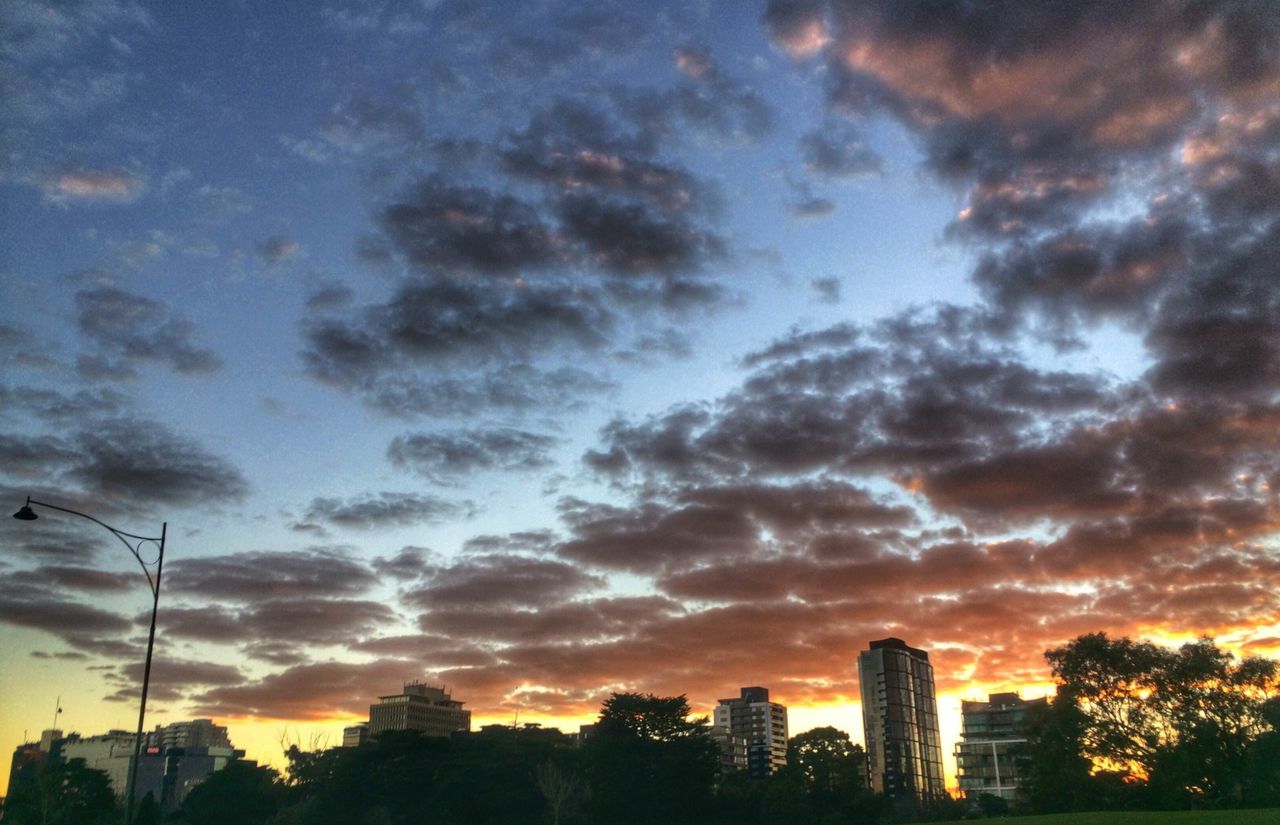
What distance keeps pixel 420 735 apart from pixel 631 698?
2708 cm

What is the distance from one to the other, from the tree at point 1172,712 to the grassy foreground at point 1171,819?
21.2 m

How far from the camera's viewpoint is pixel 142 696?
34250mm

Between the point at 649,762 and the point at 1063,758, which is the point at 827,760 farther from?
the point at 1063,758

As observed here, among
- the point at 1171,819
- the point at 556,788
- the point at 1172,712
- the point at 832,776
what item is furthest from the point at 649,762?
the point at 1171,819

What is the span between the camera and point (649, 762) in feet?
339

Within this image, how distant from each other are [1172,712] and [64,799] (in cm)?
10742

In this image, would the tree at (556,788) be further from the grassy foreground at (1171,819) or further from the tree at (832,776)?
the grassy foreground at (1171,819)

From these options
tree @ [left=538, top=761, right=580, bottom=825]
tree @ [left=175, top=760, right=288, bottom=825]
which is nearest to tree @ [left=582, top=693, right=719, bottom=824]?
tree @ [left=538, top=761, right=580, bottom=825]

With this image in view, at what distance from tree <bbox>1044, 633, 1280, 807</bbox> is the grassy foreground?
21.2 m

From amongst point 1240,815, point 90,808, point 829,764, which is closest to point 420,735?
point 90,808

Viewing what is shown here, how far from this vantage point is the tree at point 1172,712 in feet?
194

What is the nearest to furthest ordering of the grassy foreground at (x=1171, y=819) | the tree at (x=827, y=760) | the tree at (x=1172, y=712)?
the grassy foreground at (x=1171, y=819), the tree at (x=1172, y=712), the tree at (x=827, y=760)

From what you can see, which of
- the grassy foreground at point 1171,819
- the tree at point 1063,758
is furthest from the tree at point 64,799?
the tree at point 1063,758

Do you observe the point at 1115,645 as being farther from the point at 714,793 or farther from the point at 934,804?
the point at 934,804
